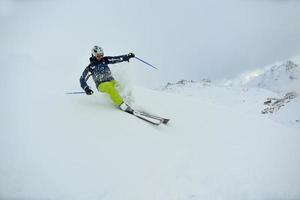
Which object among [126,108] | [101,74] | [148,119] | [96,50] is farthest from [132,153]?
[96,50]

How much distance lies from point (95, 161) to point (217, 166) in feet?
10.4

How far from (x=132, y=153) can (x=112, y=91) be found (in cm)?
400

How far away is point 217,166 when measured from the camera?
33.6 ft

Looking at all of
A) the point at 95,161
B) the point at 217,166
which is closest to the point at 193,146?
the point at 217,166

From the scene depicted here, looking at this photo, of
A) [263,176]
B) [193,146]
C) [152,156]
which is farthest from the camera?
[193,146]

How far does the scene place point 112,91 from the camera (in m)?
14.1

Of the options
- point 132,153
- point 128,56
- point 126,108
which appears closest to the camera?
point 132,153

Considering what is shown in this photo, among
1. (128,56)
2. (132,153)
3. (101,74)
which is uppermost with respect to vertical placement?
(128,56)

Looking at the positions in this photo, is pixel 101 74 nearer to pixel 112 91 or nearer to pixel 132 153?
pixel 112 91

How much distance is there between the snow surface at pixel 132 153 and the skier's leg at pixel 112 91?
40 cm

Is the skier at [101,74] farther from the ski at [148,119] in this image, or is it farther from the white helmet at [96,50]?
the ski at [148,119]

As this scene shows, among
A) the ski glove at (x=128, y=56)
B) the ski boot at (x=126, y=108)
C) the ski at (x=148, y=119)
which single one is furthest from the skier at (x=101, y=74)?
the ski at (x=148, y=119)

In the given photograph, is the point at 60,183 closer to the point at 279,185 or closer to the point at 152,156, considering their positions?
the point at 152,156

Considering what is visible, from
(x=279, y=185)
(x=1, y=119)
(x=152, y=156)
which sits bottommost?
(x=279, y=185)
